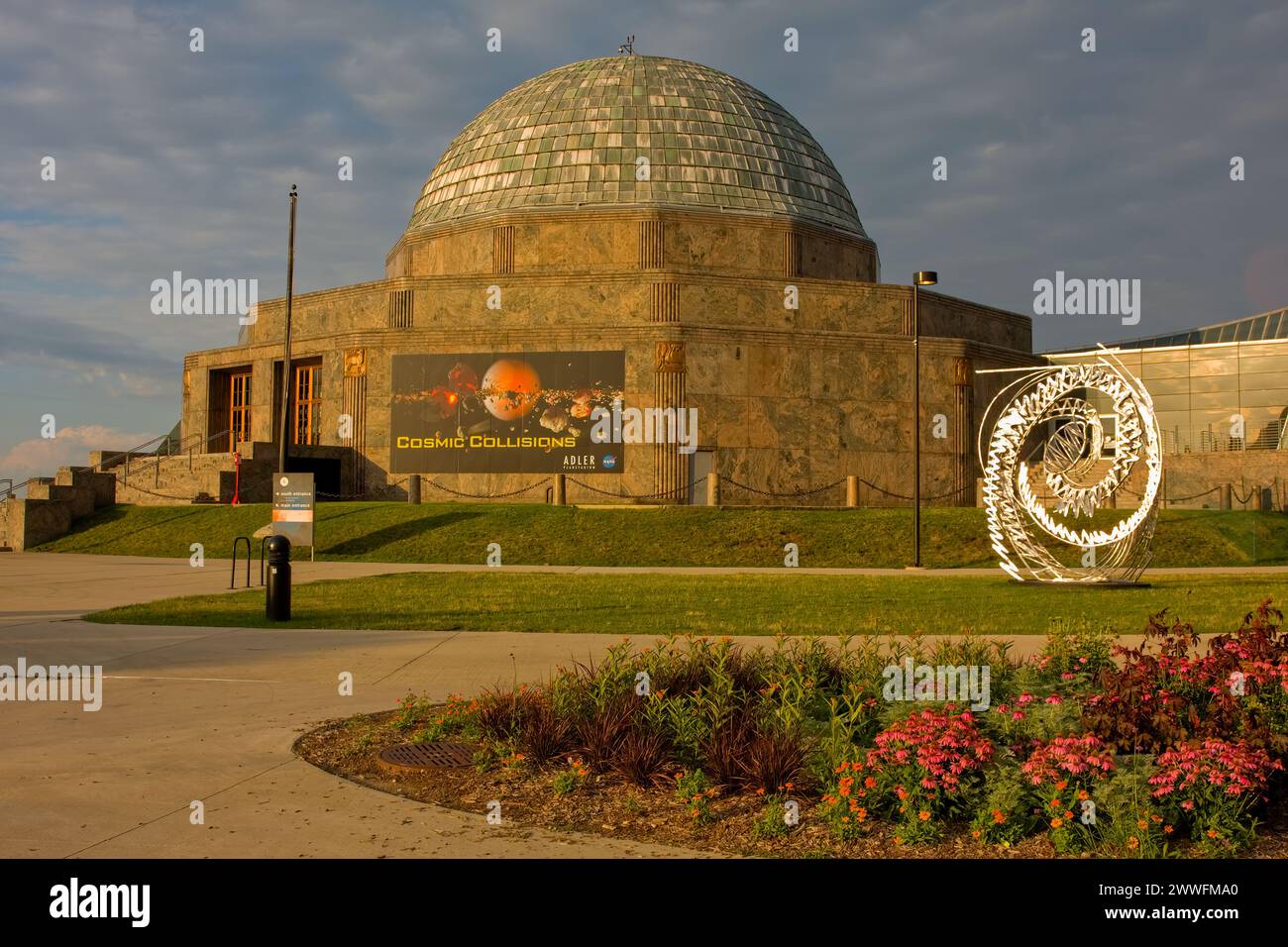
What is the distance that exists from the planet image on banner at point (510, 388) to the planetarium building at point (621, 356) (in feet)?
0.17

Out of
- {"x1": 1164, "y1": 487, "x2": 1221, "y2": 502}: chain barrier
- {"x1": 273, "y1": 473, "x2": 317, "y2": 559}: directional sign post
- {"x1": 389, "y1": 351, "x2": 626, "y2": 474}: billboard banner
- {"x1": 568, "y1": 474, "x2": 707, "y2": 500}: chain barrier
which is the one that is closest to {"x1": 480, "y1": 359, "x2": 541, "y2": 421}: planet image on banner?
{"x1": 389, "y1": 351, "x2": 626, "y2": 474}: billboard banner

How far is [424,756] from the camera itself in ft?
17.2

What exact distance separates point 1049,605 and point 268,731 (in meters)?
9.13

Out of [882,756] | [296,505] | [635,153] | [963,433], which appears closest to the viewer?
[882,756]

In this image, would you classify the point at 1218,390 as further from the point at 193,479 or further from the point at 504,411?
the point at 193,479

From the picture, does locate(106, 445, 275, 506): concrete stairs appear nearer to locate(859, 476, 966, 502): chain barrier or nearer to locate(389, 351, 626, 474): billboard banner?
locate(389, 351, 626, 474): billboard banner

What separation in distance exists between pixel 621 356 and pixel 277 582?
55.8ft

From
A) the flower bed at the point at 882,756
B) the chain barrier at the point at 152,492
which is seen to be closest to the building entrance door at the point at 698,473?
the chain barrier at the point at 152,492

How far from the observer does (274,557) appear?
35.4ft

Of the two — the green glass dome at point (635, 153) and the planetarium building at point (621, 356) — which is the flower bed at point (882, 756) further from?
the green glass dome at point (635, 153)

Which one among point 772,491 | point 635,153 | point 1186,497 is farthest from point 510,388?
point 1186,497

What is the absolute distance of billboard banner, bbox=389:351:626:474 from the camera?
2688 cm

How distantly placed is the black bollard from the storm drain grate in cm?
577

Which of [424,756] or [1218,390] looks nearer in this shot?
[424,756]
